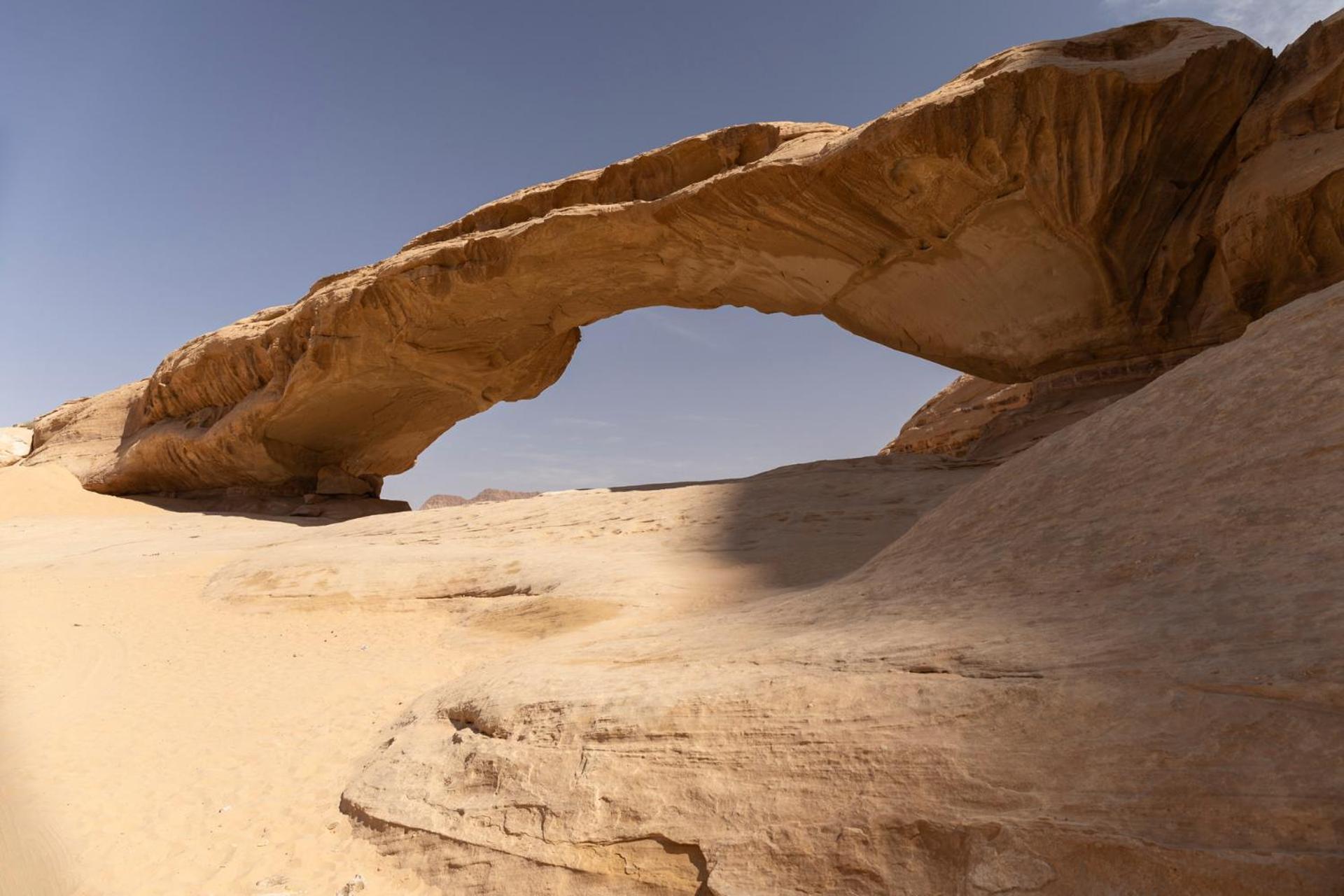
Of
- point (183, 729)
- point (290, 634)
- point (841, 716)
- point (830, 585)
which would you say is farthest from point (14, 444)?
point (841, 716)

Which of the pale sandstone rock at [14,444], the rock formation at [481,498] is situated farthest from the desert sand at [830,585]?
the rock formation at [481,498]

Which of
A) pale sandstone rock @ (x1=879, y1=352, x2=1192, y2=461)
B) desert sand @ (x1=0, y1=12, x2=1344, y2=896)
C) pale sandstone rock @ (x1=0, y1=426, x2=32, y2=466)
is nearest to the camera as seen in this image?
desert sand @ (x1=0, y1=12, x2=1344, y2=896)

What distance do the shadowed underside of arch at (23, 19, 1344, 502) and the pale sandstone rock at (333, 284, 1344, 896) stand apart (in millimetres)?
5333

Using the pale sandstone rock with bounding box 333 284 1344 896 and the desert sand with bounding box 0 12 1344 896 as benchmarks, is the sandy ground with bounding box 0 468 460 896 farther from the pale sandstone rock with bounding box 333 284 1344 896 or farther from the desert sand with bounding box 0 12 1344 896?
the pale sandstone rock with bounding box 333 284 1344 896

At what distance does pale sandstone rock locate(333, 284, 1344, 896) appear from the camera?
1881 mm

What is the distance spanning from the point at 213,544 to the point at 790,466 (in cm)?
842

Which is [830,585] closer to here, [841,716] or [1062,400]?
[841,716]

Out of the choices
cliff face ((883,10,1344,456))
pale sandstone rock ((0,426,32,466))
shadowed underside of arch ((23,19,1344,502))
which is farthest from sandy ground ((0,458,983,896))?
pale sandstone rock ((0,426,32,466))

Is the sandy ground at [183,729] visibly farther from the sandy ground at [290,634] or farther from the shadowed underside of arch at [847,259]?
the shadowed underside of arch at [847,259]

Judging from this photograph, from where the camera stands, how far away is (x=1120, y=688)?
217cm

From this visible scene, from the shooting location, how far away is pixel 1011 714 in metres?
2.31

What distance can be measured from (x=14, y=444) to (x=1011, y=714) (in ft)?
84.5

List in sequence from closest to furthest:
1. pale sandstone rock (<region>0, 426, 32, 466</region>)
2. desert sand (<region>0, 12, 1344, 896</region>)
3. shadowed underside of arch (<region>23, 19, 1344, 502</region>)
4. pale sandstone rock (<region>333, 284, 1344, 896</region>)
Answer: pale sandstone rock (<region>333, 284, 1344, 896</region>) < desert sand (<region>0, 12, 1344, 896</region>) < shadowed underside of arch (<region>23, 19, 1344, 502</region>) < pale sandstone rock (<region>0, 426, 32, 466</region>)

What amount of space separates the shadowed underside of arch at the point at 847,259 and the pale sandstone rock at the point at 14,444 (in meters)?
5.62
